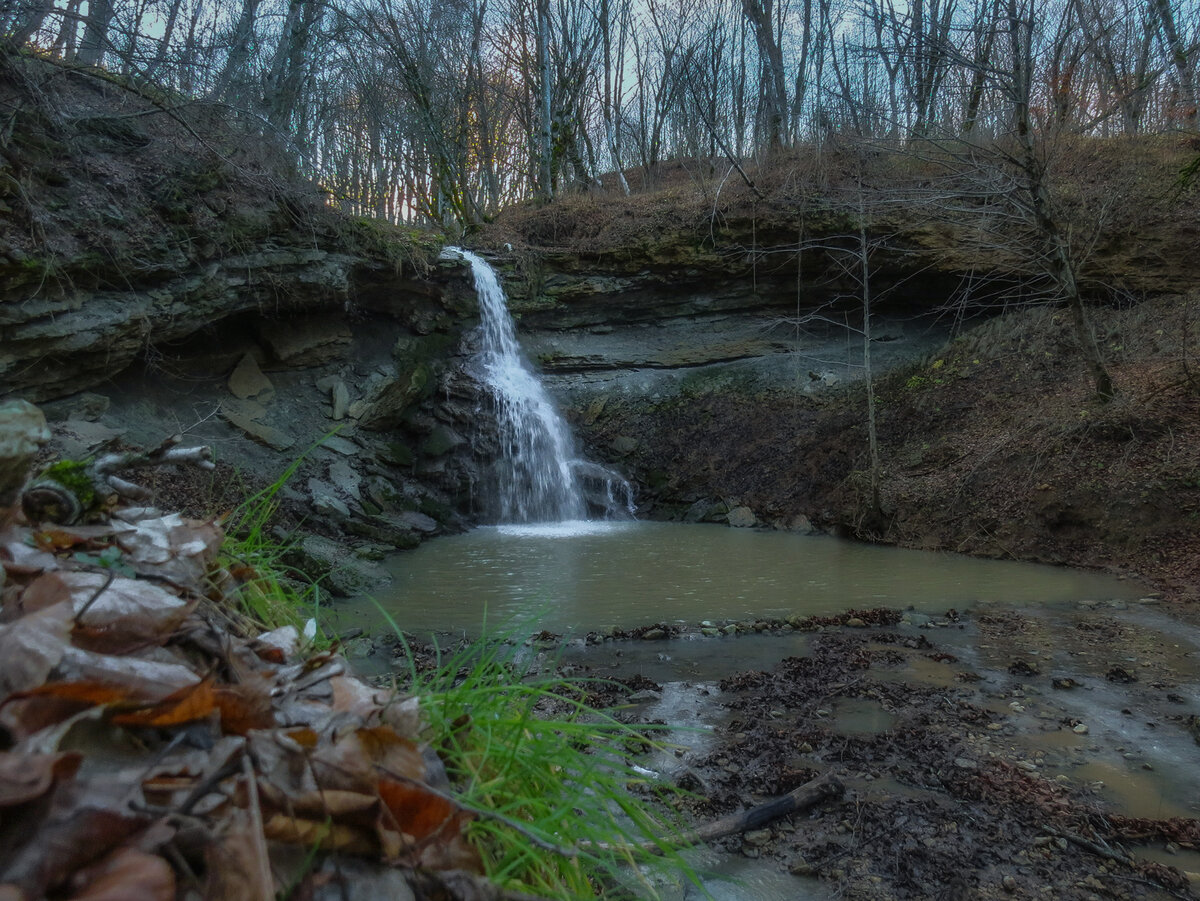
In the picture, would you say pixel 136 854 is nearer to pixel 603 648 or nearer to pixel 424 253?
pixel 603 648

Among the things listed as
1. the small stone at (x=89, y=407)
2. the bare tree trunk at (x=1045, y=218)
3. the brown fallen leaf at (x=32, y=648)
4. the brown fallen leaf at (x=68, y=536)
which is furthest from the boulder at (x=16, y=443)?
the bare tree trunk at (x=1045, y=218)

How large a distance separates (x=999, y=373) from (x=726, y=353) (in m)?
4.76

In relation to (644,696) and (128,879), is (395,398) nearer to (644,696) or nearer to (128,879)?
(644,696)

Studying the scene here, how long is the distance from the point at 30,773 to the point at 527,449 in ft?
38.1

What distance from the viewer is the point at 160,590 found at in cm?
150

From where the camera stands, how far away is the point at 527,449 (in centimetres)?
1239

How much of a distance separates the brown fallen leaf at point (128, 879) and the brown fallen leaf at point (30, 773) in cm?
10

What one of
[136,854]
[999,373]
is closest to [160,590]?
[136,854]

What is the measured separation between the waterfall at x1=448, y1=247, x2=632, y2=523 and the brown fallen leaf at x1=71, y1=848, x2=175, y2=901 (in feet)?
36.3

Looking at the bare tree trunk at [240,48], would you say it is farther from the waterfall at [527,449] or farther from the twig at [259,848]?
the twig at [259,848]

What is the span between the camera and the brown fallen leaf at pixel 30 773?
0.79 metres

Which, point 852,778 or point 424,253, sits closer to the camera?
point 852,778

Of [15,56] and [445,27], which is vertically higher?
[445,27]

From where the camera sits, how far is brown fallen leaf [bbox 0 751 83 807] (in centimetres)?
79
